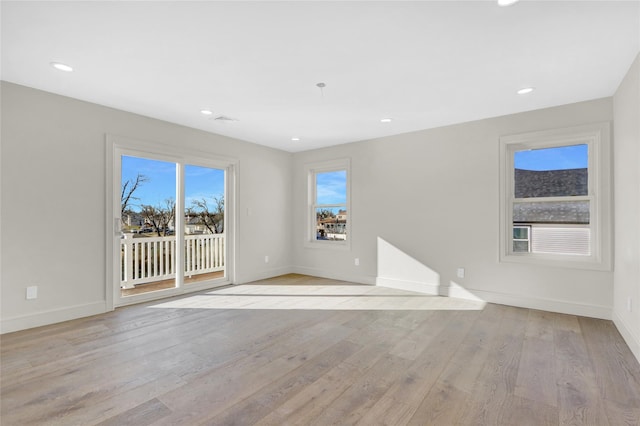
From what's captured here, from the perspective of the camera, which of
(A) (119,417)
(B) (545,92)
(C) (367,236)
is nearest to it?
(A) (119,417)

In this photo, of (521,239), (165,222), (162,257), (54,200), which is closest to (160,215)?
(165,222)

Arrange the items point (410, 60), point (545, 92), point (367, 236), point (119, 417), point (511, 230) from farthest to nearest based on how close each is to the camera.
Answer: point (367, 236)
point (511, 230)
point (545, 92)
point (410, 60)
point (119, 417)

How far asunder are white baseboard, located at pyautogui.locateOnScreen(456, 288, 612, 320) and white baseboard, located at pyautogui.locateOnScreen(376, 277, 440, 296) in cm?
29

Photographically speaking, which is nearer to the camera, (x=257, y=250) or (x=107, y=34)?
(x=107, y=34)

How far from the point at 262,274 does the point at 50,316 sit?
2938 millimetres

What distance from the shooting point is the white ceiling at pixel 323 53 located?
1982mm

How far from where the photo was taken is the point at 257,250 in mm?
5527

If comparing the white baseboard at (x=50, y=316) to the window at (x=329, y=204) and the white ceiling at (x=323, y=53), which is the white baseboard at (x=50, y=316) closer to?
the white ceiling at (x=323, y=53)

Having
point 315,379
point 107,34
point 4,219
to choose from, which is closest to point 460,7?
point 107,34

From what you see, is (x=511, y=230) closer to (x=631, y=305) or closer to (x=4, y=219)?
(x=631, y=305)

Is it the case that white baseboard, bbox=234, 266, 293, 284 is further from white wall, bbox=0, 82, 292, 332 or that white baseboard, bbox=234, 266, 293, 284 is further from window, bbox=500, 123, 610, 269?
window, bbox=500, 123, 610, 269

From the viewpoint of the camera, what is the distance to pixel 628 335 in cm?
274

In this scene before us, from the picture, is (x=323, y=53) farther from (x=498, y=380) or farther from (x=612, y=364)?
(x=612, y=364)

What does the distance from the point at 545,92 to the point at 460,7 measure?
77.5 inches
